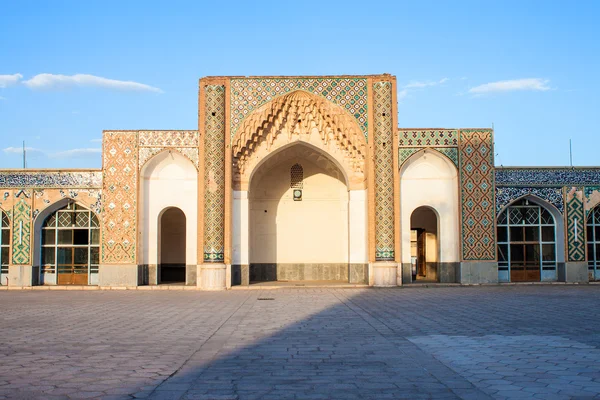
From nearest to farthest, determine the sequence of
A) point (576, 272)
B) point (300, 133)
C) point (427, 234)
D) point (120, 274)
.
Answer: point (120, 274) < point (576, 272) < point (300, 133) < point (427, 234)

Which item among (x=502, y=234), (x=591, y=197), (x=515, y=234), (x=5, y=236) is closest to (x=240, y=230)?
(x=5, y=236)

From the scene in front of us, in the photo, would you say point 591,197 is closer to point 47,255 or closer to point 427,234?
point 427,234

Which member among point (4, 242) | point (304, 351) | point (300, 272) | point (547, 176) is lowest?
point (304, 351)

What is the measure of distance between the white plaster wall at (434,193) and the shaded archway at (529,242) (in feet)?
4.69

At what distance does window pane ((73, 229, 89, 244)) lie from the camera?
52.5 ft

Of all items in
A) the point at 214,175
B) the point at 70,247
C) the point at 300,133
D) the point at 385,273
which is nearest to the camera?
the point at 385,273

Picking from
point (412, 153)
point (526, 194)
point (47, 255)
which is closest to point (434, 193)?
point (412, 153)

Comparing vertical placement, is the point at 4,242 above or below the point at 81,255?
above

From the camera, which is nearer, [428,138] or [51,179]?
[428,138]

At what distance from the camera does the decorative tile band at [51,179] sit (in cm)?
1562

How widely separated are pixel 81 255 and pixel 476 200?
1040 cm

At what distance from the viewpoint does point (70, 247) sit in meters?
16.1

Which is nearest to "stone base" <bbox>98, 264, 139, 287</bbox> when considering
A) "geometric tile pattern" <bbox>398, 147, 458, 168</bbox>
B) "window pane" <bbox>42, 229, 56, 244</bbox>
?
"window pane" <bbox>42, 229, 56, 244</bbox>

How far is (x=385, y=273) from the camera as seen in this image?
15.0m
